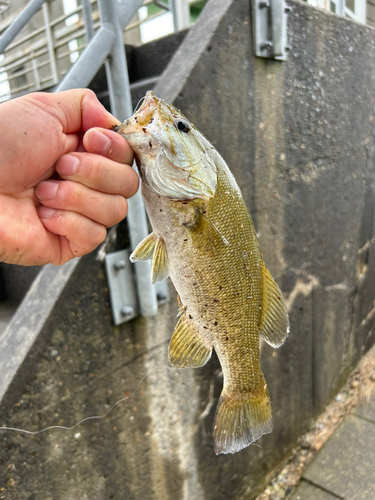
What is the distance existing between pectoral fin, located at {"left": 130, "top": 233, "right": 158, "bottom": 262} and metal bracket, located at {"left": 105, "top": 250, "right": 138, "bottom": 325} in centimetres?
49

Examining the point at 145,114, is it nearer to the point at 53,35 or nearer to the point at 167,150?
the point at 167,150

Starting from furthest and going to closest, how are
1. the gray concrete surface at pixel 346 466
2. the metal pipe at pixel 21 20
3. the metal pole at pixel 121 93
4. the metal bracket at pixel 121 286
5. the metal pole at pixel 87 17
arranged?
the gray concrete surface at pixel 346 466 < the metal pipe at pixel 21 20 < the metal pole at pixel 87 17 < the metal bracket at pixel 121 286 < the metal pole at pixel 121 93

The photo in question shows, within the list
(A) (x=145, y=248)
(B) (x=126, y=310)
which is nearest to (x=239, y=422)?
(B) (x=126, y=310)

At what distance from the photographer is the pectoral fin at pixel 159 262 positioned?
124cm

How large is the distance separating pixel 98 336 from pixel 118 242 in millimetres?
470

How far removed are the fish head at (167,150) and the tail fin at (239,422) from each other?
91 cm

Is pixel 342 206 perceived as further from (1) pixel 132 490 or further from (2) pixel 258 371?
(1) pixel 132 490

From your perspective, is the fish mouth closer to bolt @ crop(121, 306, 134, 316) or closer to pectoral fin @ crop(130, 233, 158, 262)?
pectoral fin @ crop(130, 233, 158, 262)

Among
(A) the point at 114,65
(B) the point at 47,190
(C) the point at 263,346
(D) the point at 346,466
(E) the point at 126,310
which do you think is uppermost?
(A) the point at 114,65

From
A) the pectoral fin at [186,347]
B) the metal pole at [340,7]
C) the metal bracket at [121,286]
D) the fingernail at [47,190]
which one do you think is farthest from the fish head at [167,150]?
the metal pole at [340,7]

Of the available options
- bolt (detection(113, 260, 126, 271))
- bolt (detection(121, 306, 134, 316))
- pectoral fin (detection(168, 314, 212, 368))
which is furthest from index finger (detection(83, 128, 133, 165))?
bolt (detection(121, 306, 134, 316))

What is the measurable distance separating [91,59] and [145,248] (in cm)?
82

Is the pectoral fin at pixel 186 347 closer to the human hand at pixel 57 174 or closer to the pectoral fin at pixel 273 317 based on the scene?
the pectoral fin at pixel 273 317

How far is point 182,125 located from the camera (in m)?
1.09
